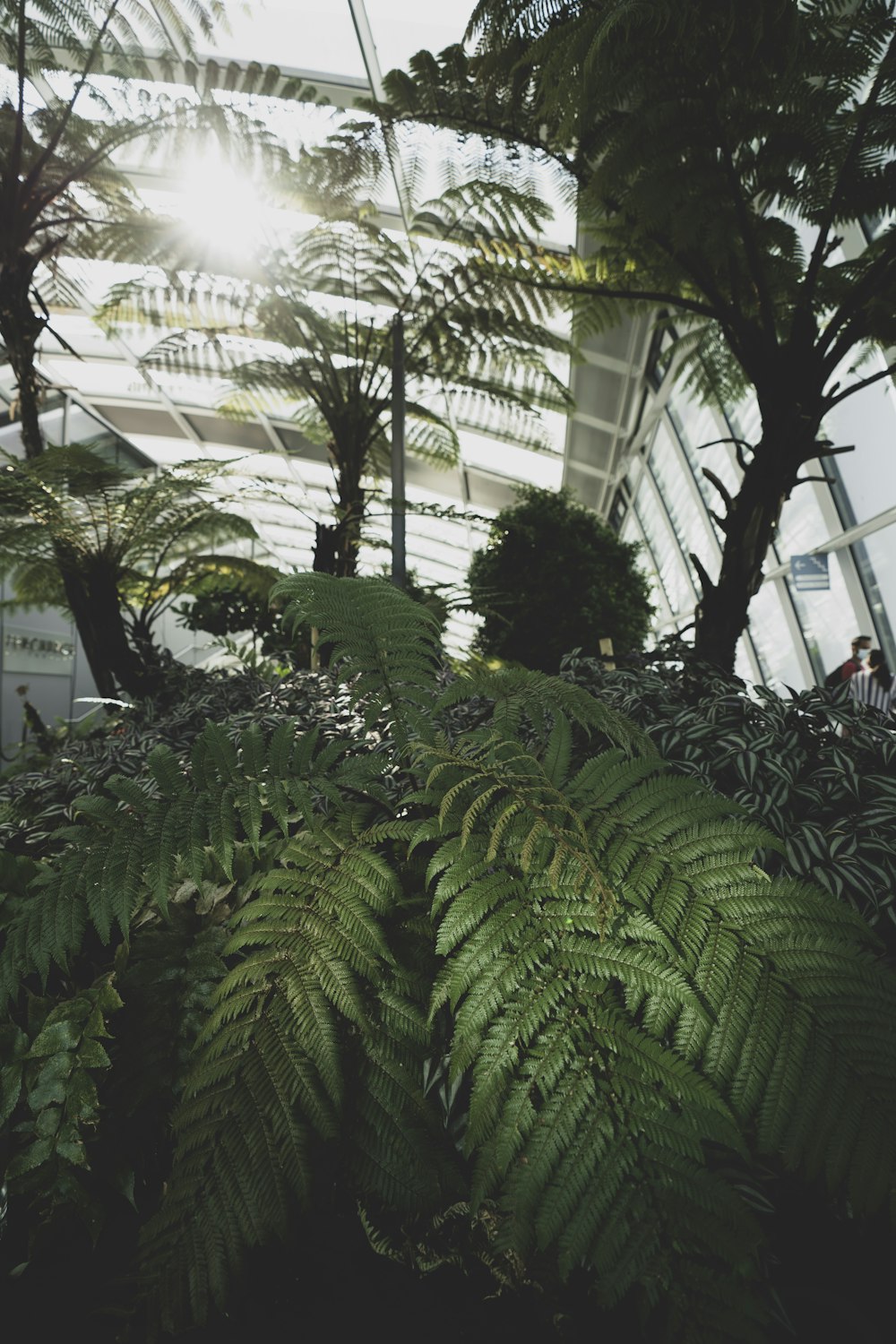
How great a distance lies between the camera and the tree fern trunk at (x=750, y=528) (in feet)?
7.86

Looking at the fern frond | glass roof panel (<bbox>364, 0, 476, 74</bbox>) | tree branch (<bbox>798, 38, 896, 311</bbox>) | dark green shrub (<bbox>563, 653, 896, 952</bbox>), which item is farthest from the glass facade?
the fern frond

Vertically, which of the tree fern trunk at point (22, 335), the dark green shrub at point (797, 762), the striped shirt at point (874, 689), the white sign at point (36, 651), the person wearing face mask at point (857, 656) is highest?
the tree fern trunk at point (22, 335)

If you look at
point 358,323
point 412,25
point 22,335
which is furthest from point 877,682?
point 412,25

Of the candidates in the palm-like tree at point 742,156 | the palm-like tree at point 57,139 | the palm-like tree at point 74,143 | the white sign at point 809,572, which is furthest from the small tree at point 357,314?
the white sign at point 809,572

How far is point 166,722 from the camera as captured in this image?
8.23 feet

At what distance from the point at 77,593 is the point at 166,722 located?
51.6 inches

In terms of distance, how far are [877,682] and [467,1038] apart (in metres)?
4.98

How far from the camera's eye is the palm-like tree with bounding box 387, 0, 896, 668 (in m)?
2.18

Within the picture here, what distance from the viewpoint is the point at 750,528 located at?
8.05ft

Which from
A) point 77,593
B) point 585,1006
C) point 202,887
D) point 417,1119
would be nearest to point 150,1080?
point 202,887

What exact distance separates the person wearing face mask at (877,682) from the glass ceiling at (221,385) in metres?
2.68

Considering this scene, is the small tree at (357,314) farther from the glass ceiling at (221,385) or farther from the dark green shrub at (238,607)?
the dark green shrub at (238,607)

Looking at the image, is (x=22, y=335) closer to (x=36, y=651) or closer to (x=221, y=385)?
(x=221, y=385)

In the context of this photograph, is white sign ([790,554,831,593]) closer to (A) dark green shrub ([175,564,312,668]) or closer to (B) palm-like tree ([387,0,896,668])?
(B) palm-like tree ([387,0,896,668])
